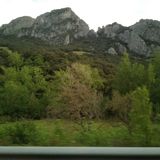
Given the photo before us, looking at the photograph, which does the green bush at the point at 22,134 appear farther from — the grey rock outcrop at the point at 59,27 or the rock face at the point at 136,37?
the grey rock outcrop at the point at 59,27

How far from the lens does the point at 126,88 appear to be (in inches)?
2217

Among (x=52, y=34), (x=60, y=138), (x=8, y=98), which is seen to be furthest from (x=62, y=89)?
(x=52, y=34)

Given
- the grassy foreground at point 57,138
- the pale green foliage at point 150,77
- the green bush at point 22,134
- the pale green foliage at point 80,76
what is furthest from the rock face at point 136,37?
the grassy foreground at point 57,138

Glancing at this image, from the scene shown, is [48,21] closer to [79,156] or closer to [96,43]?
[96,43]

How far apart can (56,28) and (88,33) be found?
68.2 feet

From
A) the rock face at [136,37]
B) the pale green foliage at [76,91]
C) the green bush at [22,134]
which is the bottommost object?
the pale green foliage at [76,91]

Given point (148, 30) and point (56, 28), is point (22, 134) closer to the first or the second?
point (148, 30)

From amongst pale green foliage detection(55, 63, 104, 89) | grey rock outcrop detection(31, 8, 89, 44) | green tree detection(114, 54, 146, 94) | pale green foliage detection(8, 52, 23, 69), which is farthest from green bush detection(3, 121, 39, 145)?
grey rock outcrop detection(31, 8, 89, 44)

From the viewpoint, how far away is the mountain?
14212cm

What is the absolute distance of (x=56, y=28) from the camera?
17900 cm

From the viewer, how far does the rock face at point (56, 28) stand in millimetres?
166375

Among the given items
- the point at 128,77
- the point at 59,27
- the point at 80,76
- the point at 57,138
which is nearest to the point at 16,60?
the point at 80,76

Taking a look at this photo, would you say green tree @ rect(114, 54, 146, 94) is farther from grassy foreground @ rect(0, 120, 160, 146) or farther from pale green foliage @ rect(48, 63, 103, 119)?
grassy foreground @ rect(0, 120, 160, 146)

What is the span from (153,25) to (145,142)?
488 ft
